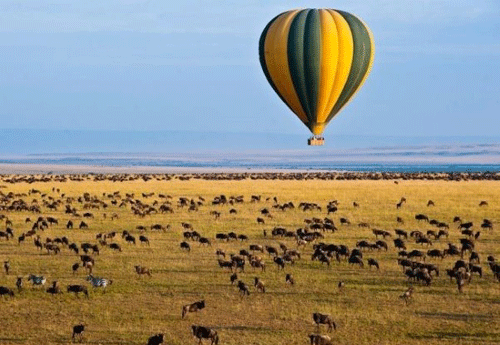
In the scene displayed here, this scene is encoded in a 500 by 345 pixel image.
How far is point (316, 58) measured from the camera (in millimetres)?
41719

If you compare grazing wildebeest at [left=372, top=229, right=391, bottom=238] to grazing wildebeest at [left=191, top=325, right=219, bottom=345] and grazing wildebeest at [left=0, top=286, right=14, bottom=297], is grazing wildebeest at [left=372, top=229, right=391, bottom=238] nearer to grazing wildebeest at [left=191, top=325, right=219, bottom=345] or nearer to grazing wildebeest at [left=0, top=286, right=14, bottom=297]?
grazing wildebeest at [left=0, top=286, right=14, bottom=297]

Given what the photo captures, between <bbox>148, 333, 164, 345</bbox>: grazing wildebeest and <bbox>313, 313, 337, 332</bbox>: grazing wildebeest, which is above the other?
<bbox>313, 313, 337, 332</bbox>: grazing wildebeest

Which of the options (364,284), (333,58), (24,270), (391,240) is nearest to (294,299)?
(364,284)

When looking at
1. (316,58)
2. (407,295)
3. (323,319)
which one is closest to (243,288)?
(407,295)

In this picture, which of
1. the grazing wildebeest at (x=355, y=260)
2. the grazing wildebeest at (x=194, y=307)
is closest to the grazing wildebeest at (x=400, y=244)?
the grazing wildebeest at (x=355, y=260)

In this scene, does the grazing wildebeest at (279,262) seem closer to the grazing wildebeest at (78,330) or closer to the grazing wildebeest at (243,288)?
the grazing wildebeest at (243,288)

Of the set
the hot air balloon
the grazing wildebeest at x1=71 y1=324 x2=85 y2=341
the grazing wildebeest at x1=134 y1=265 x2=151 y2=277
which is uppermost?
the hot air balloon

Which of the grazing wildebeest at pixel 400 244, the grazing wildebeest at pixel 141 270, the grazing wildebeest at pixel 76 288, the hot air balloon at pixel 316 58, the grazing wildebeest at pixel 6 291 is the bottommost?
the grazing wildebeest at pixel 6 291

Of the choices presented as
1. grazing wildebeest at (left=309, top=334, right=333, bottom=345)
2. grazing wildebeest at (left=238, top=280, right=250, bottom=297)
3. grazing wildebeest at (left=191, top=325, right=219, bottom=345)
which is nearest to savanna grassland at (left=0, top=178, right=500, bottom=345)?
grazing wildebeest at (left=238, top=280, right=250, bottom=297)

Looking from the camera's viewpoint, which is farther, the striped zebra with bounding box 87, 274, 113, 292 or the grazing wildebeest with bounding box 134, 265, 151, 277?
the grazing wildebeest with bounding box 134, 265, 151, 277

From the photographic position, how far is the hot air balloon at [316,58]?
41562 mm

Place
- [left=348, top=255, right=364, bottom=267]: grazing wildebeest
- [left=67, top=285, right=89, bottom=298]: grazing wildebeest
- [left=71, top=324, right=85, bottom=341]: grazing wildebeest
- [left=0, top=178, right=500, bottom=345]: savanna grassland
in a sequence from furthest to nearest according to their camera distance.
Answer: [left=348, top=255, right=364, bottom=267]: grazing wildebeest → [left=67, top=285, right=89, bottom=298]: grazing wildebeest → [left=0, top=178, right=500, bottom=345]: savanna grassland → [left=71, top=324, right=85, bottom=341]: grazing wildebeest

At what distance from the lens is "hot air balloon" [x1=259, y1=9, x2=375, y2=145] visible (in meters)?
41.6

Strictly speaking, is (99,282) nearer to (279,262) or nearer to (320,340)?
(279,262)
